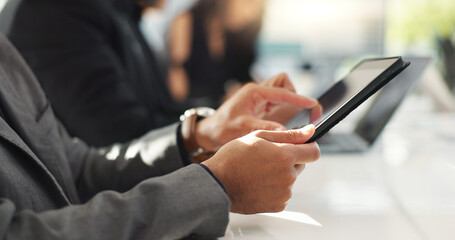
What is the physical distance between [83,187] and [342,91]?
53 centimetres

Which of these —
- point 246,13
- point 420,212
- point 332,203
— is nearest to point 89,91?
point 332,203

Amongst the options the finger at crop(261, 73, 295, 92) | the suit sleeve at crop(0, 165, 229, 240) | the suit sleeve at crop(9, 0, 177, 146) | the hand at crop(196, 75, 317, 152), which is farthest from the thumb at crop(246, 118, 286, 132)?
the suit sleeve at crop(9, 0, 177, 146)

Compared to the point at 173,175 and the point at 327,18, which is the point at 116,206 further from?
the point at 327,18

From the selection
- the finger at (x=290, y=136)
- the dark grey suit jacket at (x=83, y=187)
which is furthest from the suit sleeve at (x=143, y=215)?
the finger at (x=290, y=136)

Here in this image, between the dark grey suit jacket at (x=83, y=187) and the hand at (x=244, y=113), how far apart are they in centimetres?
7

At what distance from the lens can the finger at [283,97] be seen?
0.77 metres

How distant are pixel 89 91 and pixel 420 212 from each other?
1.09m

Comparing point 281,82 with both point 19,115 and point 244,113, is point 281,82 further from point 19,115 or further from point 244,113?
point 19,115

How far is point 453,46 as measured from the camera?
180cm

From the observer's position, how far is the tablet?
54 cm

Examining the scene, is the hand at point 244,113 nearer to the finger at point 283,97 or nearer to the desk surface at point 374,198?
the finger at point 283,97

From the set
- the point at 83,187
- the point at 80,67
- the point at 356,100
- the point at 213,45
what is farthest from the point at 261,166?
the point at 213,45

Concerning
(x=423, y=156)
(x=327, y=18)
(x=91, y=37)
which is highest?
(x=91, y=37)

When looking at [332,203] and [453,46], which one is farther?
[453,46]
